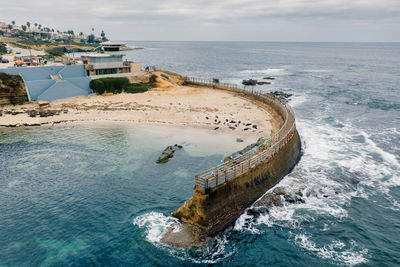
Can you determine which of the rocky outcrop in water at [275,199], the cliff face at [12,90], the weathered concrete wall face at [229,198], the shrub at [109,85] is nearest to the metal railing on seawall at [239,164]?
the weathered concrete wall face at [229,198]

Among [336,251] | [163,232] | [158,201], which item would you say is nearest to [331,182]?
[336,251]

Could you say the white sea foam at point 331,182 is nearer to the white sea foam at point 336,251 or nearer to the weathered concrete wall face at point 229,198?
the white sea foam at point 336,251

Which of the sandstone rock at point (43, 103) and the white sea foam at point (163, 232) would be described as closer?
the white sea foam at point (163, 232)

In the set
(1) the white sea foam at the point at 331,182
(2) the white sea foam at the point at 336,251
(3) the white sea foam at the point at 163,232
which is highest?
(1) the white sea foam at the point at 331,182

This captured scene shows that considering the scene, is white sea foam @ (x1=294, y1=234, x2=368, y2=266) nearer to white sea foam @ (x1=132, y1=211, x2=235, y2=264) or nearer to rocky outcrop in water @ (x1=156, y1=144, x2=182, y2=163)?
white sea foam @ (x1=132, y1=211, x2=235, y2=264)

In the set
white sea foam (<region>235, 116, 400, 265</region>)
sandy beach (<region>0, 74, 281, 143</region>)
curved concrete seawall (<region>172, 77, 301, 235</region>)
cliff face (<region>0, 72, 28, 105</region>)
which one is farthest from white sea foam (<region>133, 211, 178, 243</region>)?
cliff face (<region>0, 72, 28, 105</region>)

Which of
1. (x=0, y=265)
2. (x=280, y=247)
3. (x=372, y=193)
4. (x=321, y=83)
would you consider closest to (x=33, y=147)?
(x=0, y=265)
